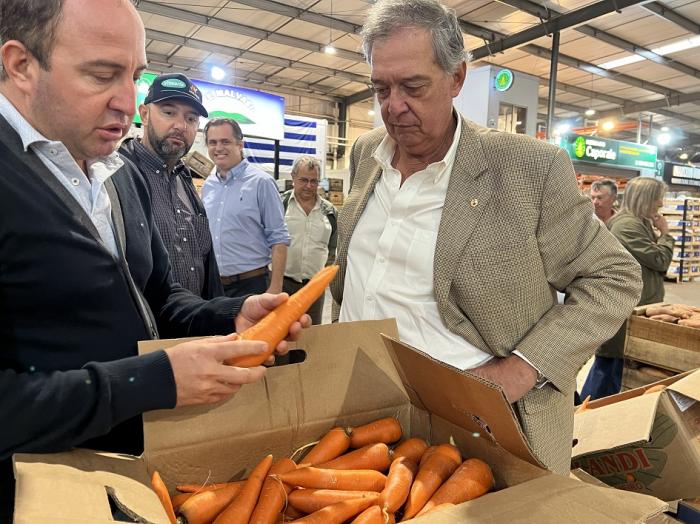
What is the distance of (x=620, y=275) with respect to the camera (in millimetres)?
1340

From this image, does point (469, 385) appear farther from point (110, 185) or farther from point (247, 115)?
point (247, 115)

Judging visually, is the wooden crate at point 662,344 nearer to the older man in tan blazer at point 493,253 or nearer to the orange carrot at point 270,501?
the older man in tan blazer at point 493,253

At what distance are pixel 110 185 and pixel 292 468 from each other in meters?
0.78

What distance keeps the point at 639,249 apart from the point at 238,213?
2.99m

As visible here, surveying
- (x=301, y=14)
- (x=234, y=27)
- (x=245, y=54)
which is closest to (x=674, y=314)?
(x=301, y=14)

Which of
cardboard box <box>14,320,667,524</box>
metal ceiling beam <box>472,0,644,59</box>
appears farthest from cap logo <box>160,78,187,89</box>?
metal ceiling beam <box>472,0,644,59</box>

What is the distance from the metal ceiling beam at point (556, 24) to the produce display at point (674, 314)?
602 cm

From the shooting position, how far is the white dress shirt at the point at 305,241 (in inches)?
191

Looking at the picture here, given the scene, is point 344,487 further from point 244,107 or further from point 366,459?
point 244,107

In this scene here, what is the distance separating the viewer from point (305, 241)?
4891 mm

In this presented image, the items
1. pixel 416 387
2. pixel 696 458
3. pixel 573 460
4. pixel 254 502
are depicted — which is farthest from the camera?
pixel 573 460

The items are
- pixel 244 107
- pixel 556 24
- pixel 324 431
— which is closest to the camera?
pixel 324 431

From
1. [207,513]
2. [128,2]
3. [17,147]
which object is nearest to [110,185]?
[17,147]

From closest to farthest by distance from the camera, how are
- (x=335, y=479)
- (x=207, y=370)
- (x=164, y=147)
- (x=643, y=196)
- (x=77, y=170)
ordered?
(x=207, y=370), (x=77, y=170), (x=335, y=479), (x=164, y=147), (x=643, y=196)
